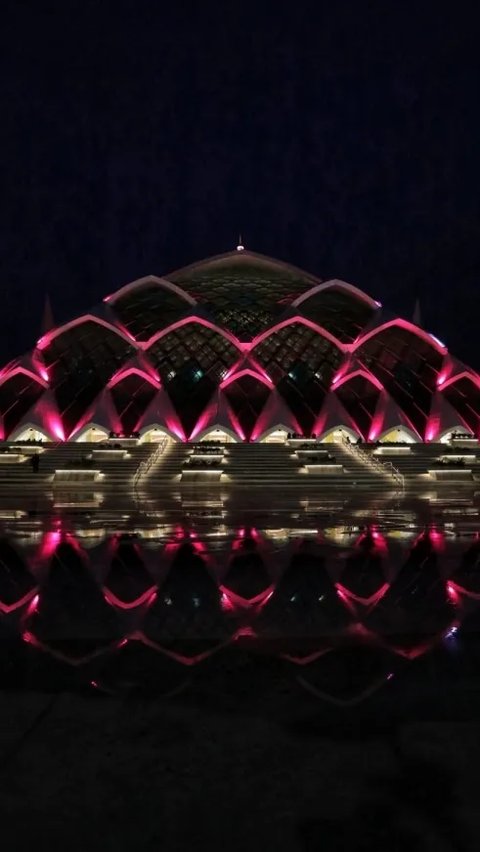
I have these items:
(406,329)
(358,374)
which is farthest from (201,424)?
(406,329)

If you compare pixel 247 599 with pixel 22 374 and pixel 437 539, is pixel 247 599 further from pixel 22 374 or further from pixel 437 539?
pixel 22 374

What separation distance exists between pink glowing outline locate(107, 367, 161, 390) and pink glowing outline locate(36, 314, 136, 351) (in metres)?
2.20

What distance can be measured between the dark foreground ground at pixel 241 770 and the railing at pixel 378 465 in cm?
1435

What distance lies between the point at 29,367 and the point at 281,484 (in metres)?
20.1

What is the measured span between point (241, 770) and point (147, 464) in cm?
1643

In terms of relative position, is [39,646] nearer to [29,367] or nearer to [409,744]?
[409,744]

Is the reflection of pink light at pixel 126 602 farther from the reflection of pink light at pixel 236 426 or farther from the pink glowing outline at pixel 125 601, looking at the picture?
the reflection of pink light at pixel 236 426

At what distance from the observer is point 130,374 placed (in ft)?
107

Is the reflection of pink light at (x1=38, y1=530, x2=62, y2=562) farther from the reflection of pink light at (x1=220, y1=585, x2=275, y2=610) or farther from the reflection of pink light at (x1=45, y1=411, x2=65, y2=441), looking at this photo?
the reflection of pink light at (x1=45, y1=411, x2=65, y2=441)

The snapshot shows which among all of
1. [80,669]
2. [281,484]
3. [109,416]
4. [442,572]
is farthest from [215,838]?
[109,416]

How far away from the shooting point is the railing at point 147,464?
17.0 m

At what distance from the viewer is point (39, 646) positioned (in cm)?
379

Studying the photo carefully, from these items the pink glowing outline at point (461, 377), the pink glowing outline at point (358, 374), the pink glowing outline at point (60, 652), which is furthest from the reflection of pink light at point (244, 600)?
the pink glowing outline at point (461, 377)

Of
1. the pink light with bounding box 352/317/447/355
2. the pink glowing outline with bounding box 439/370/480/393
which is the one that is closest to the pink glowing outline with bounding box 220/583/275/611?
the pink glowing outline with bounding box 439/370/480/393
